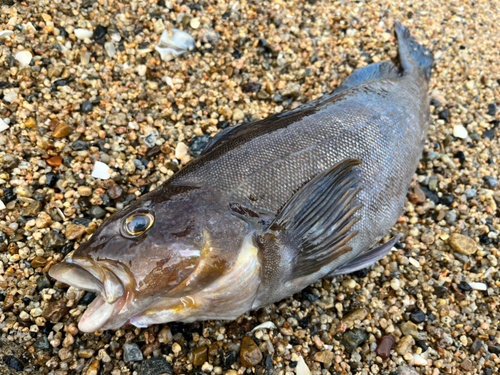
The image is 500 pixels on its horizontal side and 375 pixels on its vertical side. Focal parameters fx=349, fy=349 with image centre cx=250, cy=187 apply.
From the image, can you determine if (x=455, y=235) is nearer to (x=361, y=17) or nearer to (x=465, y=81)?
(x=465, y=81)

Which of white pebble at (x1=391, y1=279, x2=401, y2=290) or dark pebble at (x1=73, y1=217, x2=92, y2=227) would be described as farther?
white pebble at (x1=391, y1=279, x2=401, y2=290)

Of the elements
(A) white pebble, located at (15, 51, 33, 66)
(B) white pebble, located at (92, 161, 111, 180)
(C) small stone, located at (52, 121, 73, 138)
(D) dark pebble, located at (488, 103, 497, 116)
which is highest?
(A) white pebble, located at (15, 51, 33, 66)

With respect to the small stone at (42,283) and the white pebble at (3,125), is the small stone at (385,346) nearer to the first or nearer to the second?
the small stone at (42,283)

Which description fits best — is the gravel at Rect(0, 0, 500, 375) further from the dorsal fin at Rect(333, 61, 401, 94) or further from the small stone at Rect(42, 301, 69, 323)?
the dorsal fin at Rect(333, 61, 401, 94)

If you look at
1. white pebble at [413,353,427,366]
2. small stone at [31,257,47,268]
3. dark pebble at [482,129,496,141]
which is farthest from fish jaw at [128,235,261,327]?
dark pebble at [482,129,496,141]

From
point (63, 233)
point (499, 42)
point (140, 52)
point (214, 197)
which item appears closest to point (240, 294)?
point (214, 197)

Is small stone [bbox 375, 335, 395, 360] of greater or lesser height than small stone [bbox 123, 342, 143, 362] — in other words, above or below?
below
